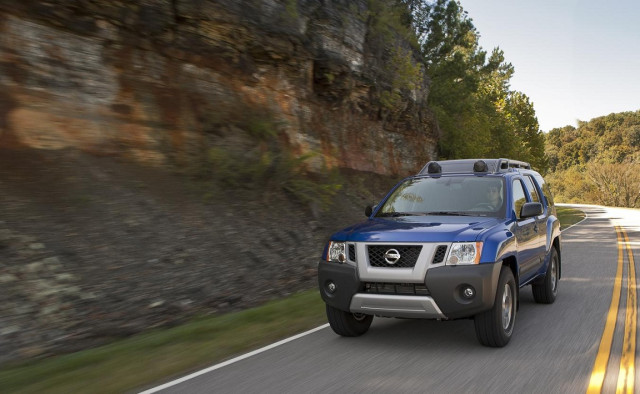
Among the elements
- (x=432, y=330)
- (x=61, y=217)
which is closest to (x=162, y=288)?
(x=61, y=217)

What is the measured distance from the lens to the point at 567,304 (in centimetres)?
820

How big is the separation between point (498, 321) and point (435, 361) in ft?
2.73

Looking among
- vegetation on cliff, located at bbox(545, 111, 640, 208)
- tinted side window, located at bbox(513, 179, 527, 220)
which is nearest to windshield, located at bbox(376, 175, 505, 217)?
tinted side window, located at bbox(513, 179, 527, 220)

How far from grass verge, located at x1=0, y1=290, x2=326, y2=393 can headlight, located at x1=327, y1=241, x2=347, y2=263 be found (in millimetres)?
1256

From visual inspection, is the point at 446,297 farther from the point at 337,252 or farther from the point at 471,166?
the point at 471,166

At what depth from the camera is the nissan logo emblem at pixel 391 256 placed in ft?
18.5

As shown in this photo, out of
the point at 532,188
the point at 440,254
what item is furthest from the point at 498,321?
the point at 532,188

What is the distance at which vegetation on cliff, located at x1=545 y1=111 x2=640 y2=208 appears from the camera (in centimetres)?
7912

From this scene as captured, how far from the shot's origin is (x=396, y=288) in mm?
5652

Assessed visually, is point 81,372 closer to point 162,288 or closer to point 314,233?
point 162,288

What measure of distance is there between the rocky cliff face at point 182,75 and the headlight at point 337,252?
6909 millimetres

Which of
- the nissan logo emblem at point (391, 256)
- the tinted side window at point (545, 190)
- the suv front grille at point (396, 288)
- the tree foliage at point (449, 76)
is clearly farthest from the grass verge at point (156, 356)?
Result: the tree foliage at point (449, 76)

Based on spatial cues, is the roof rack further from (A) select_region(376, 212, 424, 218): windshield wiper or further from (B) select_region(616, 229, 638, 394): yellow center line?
(B) select_region(616, 229, 638, 394): yellow center line

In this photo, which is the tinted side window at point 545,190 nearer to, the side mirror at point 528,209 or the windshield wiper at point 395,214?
the side mirror at point 528,209
